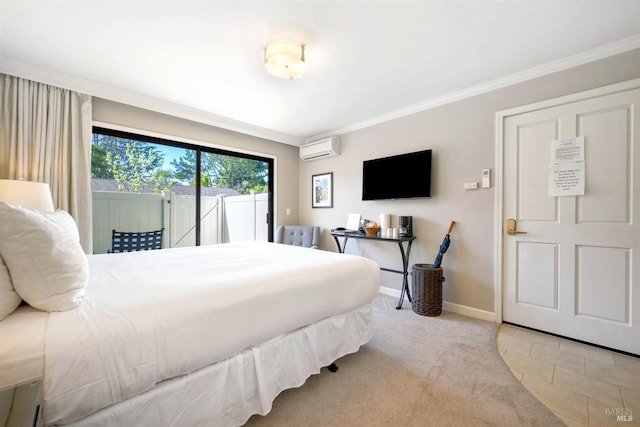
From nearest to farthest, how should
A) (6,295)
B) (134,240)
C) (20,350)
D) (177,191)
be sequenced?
(20,350)
(6,295)
(134,240)
(177,191)

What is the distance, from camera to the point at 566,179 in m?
2.26

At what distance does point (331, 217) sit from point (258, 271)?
107 inches

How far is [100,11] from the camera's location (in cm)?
169

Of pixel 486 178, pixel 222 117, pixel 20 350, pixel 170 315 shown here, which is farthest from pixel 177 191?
pixel 486 178

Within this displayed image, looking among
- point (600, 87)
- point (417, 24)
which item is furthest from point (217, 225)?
point (600, 87)

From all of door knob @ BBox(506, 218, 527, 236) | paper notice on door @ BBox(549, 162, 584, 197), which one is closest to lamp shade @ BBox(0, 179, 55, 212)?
door knob @ BBox(506, 218, 527, 236)

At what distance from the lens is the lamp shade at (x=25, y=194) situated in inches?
75.5

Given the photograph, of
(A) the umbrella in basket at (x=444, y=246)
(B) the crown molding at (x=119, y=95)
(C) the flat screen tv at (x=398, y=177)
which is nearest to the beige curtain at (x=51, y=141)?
(B) the crown molding at (x=119, y=95)

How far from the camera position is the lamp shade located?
1.92 metres

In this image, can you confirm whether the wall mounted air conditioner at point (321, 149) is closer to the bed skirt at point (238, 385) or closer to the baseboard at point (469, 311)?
the baseboard at point (469, 311)

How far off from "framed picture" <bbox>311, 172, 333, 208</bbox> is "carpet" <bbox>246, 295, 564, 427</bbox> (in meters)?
2.39

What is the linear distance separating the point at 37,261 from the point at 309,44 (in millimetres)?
2098

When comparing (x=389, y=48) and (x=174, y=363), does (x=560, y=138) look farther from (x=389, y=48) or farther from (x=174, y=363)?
(x=174, y=363)

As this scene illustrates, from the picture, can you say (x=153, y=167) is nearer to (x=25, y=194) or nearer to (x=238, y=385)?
(x=25, y=194)
